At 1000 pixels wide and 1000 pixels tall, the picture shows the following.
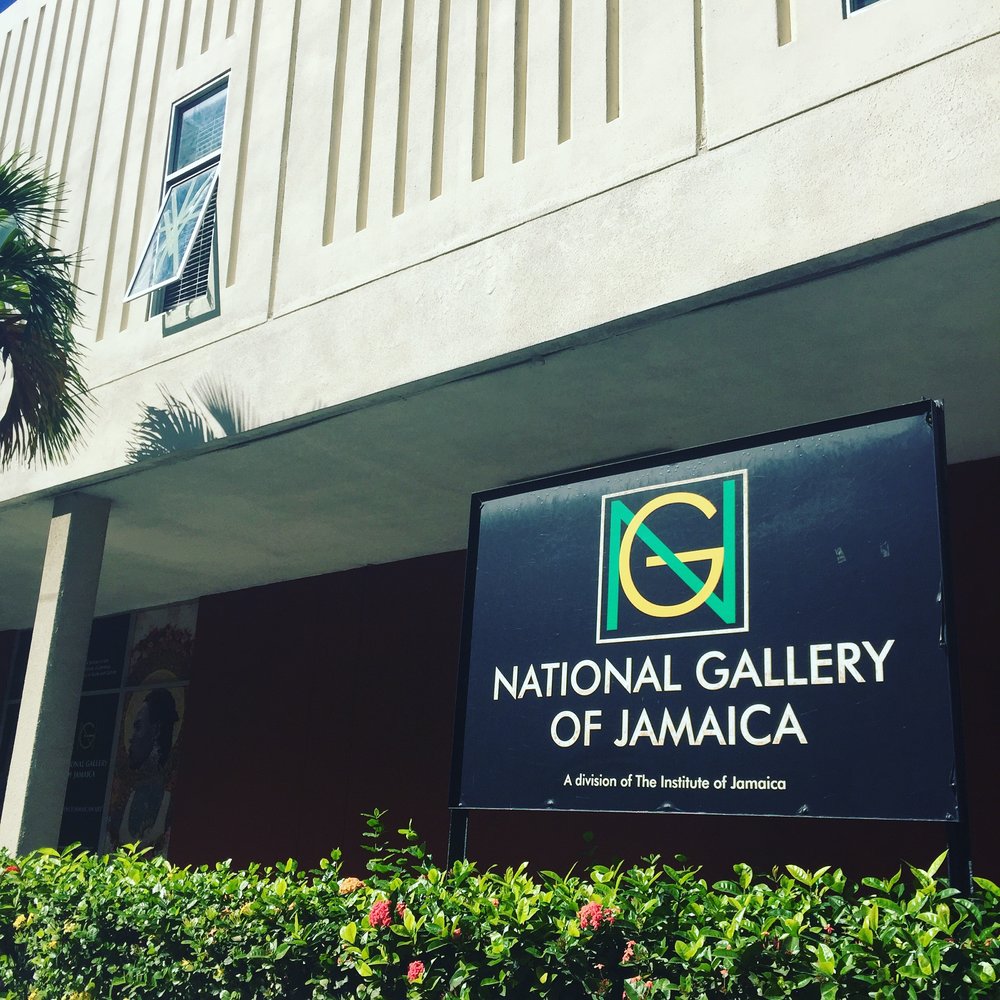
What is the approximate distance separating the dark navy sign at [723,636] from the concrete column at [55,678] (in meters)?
4.76

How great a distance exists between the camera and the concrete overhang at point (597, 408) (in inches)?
239

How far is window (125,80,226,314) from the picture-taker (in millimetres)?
9508

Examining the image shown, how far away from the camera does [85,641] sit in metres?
9.74

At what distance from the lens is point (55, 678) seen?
9539mm

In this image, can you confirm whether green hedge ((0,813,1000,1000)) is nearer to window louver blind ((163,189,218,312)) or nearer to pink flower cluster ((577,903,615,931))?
pink flower cluster ((577,903,615,931))

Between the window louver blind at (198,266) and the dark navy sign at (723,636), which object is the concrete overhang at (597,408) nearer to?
the dark navy sign at (723,636)

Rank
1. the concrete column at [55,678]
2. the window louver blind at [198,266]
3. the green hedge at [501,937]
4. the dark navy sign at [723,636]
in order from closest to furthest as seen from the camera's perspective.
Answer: the green hedge at [501,937] → the dark navy sign at [723,636] → the concrete column at [55,678] → the window louver blind at [198,266]

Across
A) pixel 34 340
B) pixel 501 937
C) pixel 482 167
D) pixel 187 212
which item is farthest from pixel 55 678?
pixel 501 937

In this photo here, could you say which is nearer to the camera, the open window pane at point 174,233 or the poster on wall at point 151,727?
the open window pane at point 174,233

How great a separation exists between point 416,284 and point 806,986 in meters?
5.08

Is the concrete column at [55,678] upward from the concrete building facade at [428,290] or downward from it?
downward

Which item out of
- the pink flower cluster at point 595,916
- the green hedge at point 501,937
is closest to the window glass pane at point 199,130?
the green hedge at point 501,937

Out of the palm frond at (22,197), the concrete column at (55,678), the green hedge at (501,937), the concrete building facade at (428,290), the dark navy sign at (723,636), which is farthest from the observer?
the palm frond at (22,197)

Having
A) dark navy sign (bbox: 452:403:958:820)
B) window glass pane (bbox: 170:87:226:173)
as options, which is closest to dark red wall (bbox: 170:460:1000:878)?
dark navy sign (bbox: 452:403:958:820)
